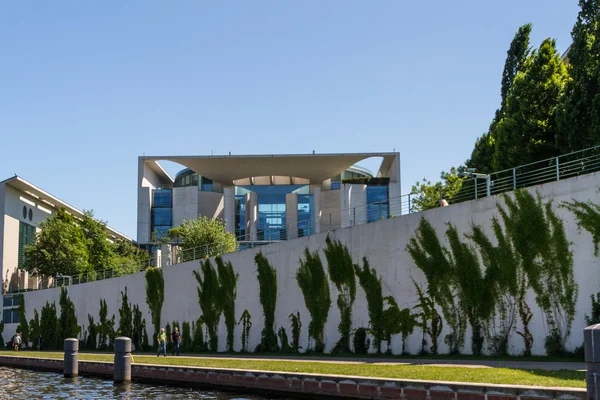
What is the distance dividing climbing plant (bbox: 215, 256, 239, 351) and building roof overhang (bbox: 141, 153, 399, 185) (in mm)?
46633

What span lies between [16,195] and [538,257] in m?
56.0

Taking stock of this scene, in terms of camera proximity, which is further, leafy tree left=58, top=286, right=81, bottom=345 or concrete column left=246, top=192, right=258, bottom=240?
concrete column left=246, top=192, right=258, bottom=240

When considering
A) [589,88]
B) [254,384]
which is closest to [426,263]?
[254,384]

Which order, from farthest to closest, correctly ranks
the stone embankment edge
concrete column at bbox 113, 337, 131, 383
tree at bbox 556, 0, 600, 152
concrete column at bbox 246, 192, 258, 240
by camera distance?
concrete column at bbox 246, 192, 258, 240, tree at bbox 556, 0, 600, 152, concrete column at bbox 113, 337, 131, 383, the stone embankment edge

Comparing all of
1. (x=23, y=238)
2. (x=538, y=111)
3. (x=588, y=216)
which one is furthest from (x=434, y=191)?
(x=23, y=238)

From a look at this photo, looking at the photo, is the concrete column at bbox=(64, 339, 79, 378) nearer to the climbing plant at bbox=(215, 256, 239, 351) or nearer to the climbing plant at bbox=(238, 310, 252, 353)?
the climbing plant at bbox=(238, 310, 252, 353)

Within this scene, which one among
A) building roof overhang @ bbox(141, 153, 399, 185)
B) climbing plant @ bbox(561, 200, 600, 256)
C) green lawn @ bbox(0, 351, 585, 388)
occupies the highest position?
building roof overhang @ bbox(141, 153, 399, 185)

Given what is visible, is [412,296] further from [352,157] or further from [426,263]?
[352,157]

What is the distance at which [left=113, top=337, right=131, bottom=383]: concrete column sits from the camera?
77.0ft

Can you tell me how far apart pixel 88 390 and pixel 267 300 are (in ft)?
45.2

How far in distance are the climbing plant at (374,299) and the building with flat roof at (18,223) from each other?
45257 mm

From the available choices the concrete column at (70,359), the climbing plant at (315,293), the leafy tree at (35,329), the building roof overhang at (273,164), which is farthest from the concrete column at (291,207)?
the concrete column at (70,359)

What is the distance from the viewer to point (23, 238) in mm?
70438

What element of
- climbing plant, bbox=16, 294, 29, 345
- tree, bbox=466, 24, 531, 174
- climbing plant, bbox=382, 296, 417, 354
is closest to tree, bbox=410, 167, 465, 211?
tree, bbox=466, 24, 531, 174
